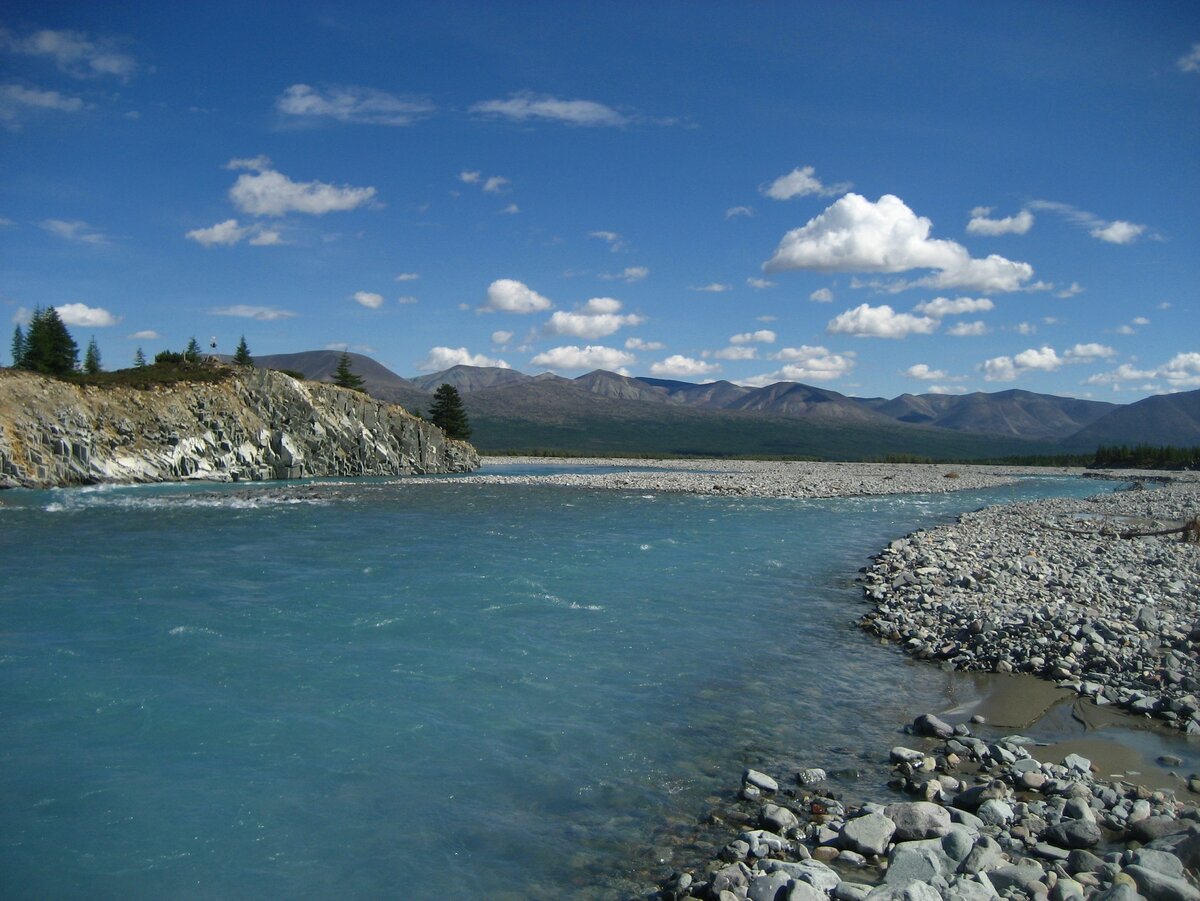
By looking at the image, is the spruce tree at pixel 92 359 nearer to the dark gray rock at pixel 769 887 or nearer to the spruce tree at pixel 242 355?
the spruce tree at pixel 242 355

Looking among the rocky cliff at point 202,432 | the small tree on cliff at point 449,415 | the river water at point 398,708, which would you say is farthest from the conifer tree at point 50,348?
the river water at point 398,708

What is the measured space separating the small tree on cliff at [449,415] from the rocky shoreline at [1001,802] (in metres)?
Answer: 78.0

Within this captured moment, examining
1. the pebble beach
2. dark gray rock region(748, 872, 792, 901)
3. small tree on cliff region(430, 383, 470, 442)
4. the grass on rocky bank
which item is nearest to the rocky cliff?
the grass on rocky bank

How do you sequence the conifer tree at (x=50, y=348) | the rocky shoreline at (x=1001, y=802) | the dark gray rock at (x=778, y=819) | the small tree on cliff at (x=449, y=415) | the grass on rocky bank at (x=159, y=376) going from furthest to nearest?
the small tree on cliff at (x=449, y=415), the conifer tree at (x=50, y=348), the grass on rocky bank at (x=159, y=376), the dark gray rock at (x=778, y=819), the rocky shoreline at (x=1001, y=802)

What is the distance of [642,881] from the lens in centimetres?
682

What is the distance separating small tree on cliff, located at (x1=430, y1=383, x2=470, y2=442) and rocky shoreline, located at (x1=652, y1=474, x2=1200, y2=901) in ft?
256

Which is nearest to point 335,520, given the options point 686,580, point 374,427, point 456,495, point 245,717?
point 456,495

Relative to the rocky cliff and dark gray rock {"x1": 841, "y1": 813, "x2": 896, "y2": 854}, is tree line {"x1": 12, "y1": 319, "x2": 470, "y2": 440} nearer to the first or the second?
the rocky cliff

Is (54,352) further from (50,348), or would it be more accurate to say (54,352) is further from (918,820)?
(918,820)

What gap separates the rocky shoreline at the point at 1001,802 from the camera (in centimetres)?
612

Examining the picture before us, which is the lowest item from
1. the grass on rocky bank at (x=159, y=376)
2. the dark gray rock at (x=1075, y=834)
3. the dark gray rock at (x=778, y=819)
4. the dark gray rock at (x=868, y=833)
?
the dark gray rock at (x=778, y=819)

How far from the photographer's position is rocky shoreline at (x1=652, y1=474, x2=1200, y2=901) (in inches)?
241

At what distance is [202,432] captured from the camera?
193 feet

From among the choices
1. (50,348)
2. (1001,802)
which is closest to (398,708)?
(1001,802)
